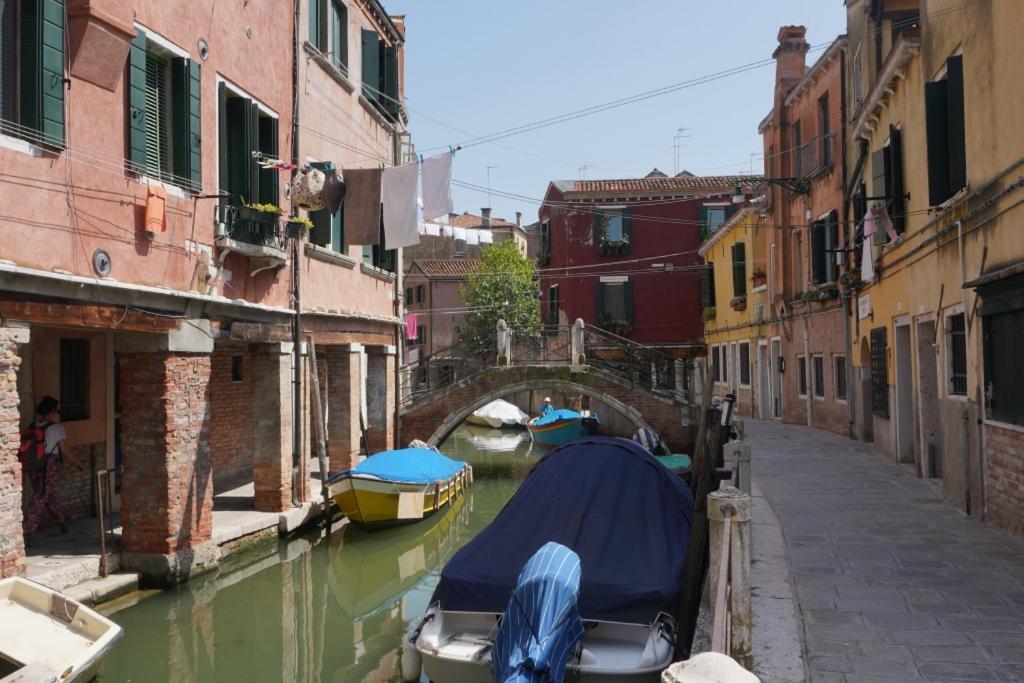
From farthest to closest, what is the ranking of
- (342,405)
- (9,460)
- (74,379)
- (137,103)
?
(342,405) < (74,379) < (137,103) < (9,460)

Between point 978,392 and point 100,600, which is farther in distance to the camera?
point 100,600

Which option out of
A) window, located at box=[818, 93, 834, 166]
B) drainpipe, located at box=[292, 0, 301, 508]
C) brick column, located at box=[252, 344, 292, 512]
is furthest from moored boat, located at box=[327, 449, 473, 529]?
window, located at box=[818, 93, 834, 166]

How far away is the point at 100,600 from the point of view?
8781 millimetres

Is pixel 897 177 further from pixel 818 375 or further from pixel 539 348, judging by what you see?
pixel 539 348

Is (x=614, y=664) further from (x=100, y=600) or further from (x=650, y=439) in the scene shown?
(x=650, y=439)

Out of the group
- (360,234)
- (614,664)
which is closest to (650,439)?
(360,234)

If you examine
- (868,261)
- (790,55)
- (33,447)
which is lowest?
(33,447)

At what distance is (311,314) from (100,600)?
5.39 meters

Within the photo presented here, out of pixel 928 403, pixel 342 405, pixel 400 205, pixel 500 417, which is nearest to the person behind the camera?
pixel 928 403

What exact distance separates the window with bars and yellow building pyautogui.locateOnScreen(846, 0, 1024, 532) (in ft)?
14.5

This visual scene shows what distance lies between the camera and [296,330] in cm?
1262

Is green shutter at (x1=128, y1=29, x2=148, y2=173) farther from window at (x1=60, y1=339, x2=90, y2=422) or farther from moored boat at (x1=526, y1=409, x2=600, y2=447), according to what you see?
moored boat at (x1=526, y1=409, x2=600, y2=447)

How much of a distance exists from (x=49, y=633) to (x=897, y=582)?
229 inches

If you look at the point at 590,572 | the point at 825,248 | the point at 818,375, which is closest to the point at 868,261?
the point at 825,248
